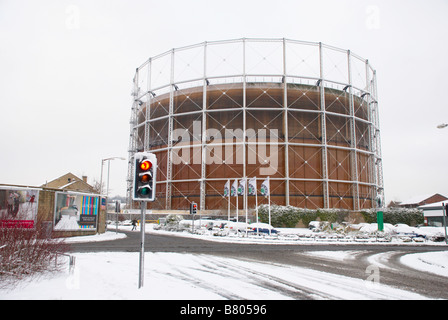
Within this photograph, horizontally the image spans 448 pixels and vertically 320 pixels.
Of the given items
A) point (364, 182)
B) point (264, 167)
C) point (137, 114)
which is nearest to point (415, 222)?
point (364, 182)

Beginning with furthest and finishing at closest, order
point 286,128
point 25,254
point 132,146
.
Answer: point 132,146, point 286,128, point 25,254

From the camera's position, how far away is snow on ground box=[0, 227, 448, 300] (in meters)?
6.62

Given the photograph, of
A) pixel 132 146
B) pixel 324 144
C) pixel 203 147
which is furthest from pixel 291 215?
pixel 132 146

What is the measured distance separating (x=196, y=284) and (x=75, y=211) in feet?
64.6

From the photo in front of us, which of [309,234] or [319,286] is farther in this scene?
[309,234]

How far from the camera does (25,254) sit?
7516 mm

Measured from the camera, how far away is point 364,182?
1891 inches

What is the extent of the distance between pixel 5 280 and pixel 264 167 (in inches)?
1478

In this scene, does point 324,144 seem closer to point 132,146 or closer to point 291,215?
point 291,215

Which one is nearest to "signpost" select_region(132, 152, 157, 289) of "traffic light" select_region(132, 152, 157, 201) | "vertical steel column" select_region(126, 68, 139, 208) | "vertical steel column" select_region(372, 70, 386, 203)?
"traffic light" select_region(132, 152, 157, 201)

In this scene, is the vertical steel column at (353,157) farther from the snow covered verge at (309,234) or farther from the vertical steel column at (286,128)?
the snow covered verge at (309,234)

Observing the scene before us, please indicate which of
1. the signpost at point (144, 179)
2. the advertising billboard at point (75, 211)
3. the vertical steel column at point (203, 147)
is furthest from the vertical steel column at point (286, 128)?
the signpost at point (144, 179)
